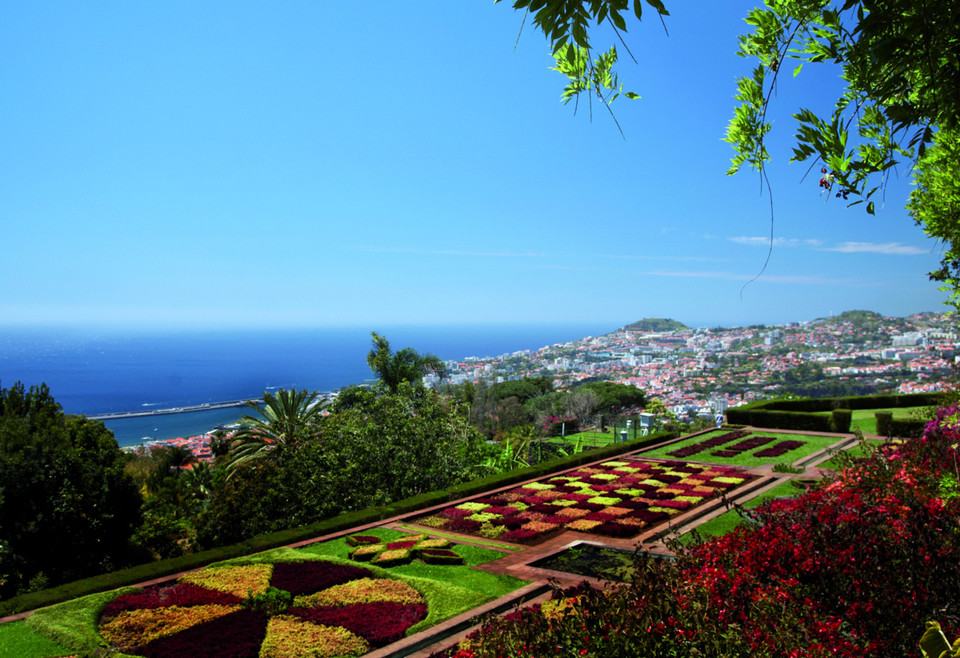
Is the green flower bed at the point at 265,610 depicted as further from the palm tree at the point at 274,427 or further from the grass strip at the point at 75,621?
the palm tree at the point at 274,427

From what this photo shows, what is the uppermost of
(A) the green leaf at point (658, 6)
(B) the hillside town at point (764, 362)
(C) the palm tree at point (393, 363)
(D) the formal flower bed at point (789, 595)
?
(A) the green leaf at point (658, 6)

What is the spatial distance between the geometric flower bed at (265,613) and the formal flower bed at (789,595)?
307 cm

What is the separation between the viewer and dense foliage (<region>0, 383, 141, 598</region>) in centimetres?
851

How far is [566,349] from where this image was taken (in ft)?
396

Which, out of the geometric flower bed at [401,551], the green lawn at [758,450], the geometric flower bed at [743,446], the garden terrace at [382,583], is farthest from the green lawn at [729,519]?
the geometric flower bed at [743,446]

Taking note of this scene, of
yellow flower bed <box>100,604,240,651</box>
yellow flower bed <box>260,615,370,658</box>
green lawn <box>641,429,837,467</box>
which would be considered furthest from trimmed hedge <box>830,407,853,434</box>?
yellow flower bed <box>100,604,240,651</box>

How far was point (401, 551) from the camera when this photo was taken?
8.85 meters

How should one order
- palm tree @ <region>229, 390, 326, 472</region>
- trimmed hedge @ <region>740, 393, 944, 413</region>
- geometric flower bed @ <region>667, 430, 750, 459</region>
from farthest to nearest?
trimmed hedge @ <region>740, 393, 944, 413</region> → palm tree @ <region>229, 390, 326, 472</region> → geometric flower bed @ <region>667, 430, 750, 459</region>

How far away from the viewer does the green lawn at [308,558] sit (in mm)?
5922

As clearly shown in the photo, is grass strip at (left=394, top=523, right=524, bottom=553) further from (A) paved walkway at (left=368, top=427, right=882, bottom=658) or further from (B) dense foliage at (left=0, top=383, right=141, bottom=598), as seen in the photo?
(B) dense foliage at (left=0, top=383, right=141, bottom=598)

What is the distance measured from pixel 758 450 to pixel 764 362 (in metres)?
56.0

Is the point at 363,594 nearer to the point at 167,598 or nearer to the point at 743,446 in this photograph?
the point at 167,598

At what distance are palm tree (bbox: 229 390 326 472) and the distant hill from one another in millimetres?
120105

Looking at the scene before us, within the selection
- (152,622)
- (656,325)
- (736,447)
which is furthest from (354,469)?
(656,325)
